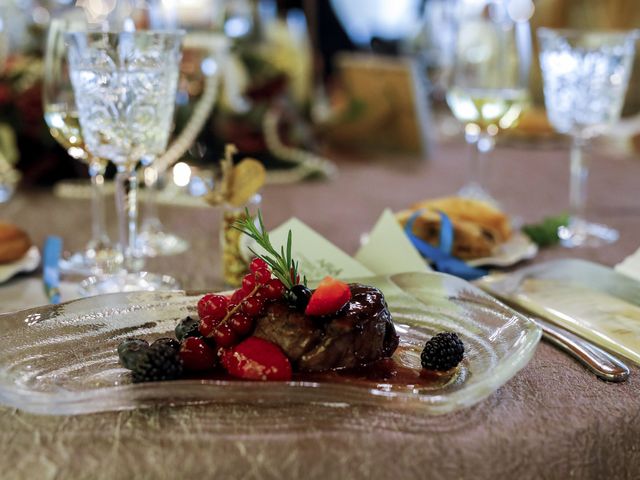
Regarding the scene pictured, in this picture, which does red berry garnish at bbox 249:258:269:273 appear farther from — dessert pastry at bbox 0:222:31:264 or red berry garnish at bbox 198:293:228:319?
dessert pastry at bbox 0:222:31:264

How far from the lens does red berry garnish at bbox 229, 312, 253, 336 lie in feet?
2.35

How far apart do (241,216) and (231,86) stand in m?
0.93

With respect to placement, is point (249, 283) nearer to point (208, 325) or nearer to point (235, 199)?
point (208, 325)

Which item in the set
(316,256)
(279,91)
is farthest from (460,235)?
(279,91)

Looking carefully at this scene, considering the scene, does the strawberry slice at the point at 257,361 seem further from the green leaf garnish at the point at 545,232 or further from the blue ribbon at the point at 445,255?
the green leaf garnish at the point at 545,232

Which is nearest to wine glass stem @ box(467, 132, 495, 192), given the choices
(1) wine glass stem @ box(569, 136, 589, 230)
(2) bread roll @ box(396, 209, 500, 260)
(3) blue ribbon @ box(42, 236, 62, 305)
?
(1) wine glass stem @ box(569, 136, 589, 230)

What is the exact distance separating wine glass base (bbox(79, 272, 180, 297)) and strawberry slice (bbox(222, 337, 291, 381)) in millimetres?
342

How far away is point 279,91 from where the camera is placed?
6.35 feet

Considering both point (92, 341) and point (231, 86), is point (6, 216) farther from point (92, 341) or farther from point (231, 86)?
point (92, 341)

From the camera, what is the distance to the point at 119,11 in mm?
1735

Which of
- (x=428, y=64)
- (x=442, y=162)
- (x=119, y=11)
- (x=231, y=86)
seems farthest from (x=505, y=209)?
(x=428, y=64)

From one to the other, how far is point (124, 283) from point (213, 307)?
33 cm

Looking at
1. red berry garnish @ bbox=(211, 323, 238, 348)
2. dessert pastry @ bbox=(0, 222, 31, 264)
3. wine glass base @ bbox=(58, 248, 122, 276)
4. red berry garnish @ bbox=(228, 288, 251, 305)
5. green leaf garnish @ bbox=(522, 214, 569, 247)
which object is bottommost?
green leaf garnish @ bbox=(522, 214, 569, 247)

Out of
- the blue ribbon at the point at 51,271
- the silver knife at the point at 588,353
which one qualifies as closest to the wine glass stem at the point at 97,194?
the blue ribbon at the point at 51,271
